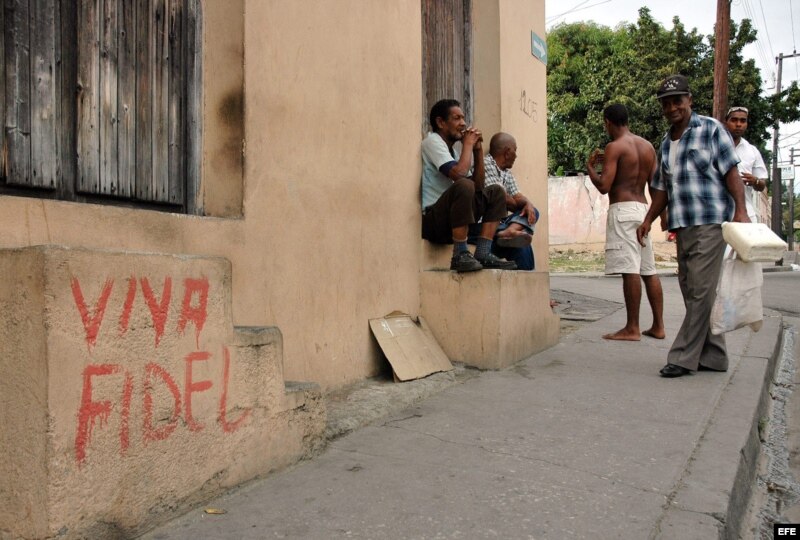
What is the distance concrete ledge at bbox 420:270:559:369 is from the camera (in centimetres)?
411

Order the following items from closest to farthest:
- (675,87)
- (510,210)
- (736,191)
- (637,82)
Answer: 1. (736,191)
2. (675,87)
3. (510,210)
4. (637,82)

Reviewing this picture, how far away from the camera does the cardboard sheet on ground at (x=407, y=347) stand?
3742mm

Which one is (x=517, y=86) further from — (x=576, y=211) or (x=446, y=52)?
(x=576, y=211)

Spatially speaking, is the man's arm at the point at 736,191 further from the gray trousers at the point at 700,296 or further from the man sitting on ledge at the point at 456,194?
the man sitting on ledge at the point at 456,194

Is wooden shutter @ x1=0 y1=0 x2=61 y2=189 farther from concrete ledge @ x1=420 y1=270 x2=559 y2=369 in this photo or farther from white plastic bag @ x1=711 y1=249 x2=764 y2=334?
white plastic bag @ x1=711 y1=249 x2=764 y2=334

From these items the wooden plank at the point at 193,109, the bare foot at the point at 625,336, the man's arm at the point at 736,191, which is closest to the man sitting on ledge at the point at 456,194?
the bare foot at the point at 625,336

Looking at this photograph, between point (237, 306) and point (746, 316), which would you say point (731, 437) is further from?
point (237, 306)

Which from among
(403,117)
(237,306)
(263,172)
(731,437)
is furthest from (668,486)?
(403,117)

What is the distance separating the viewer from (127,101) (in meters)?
2.57

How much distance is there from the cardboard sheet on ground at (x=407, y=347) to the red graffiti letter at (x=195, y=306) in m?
1.70

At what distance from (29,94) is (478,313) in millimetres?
2738

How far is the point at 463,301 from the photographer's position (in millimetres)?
4207

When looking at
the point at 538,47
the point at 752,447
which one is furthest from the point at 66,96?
the point at 538,47

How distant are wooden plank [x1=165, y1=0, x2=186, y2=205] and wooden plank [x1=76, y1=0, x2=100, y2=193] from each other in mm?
359
